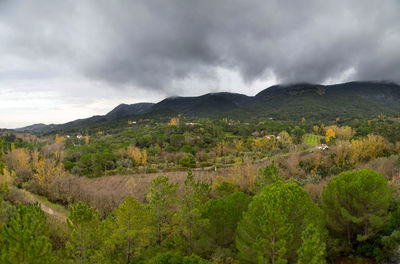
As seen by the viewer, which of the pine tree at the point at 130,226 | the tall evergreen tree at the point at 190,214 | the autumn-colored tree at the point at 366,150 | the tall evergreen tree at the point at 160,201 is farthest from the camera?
the autumn-colored tree at the point at 366,150

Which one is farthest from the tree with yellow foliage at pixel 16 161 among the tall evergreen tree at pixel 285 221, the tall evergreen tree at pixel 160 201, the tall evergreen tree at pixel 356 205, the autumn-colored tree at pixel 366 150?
the autumn-colored tree at pixel 366 150

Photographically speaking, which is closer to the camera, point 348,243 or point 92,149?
point 348,243

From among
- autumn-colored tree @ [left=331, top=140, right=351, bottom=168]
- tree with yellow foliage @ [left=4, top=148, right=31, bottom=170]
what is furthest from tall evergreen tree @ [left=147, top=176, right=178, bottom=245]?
tree with yellow foliage @ [left=4, top=148, right=31, bottom=170]

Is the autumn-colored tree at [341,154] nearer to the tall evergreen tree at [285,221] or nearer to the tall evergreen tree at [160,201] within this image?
the tall evergreen tree at [285,221]

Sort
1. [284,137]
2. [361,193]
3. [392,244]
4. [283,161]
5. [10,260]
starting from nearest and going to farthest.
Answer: [10,260], [392,244], [361,193], [283,161], [284,137]

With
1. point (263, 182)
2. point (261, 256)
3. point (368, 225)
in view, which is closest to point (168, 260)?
point (261, 256)

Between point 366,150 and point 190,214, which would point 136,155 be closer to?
point 190,214

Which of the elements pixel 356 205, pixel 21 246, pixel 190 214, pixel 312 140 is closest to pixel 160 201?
pixel 190 214

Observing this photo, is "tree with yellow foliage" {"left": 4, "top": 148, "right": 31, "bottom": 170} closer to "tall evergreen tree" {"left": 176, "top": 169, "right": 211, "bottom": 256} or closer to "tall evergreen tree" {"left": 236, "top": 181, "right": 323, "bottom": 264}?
"tall evergreen tree" {"left": 176, "top": 169, "right": 211, "bottom": 256}

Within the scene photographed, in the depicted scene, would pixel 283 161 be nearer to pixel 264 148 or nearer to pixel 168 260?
pixel 264 148

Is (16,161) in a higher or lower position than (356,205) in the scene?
lower

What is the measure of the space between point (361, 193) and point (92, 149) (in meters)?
67.2

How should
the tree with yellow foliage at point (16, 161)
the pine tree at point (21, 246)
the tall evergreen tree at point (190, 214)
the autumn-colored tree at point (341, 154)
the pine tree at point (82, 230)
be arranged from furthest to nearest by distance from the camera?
the tree with yellow foliage at point (16, 161) < the autumn-colored tree at point (341, 154) < the tall evergreen tree at point (190, 214) < the pine tree at point (82, 230) < the pine tree at point (21, 246)

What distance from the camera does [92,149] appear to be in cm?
6184
